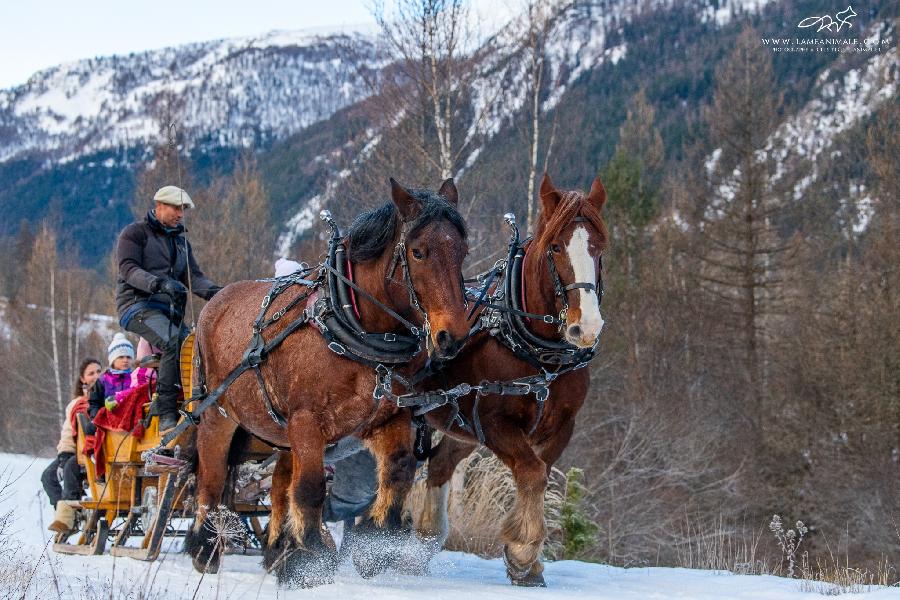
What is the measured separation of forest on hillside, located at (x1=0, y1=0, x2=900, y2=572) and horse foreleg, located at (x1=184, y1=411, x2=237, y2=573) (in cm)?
435

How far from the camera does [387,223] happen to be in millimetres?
4777

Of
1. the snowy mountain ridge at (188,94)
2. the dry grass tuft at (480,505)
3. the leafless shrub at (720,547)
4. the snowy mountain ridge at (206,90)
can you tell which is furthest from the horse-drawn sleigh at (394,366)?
the snowy mountain ridge at (188,94)

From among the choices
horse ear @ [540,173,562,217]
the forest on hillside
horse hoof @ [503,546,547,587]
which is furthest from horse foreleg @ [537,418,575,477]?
the forest on hillside

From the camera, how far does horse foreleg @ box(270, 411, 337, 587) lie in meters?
4.65

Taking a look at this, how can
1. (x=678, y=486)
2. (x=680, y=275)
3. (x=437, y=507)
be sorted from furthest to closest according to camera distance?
1. (x=680, y=275)
2. (x=678, y=486)
3. (x=437, y=507)

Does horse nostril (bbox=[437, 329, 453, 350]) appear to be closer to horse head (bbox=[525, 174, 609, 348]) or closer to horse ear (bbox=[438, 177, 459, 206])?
horse head (bbox=[525, 174, 609, 348])

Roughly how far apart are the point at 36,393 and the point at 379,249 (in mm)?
27829

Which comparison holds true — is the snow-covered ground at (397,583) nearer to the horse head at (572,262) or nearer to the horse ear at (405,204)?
the horse head at (572,262)

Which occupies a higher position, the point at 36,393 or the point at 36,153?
the point at 36,153

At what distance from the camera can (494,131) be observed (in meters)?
14.8

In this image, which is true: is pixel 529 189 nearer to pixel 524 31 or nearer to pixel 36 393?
pixel 524 31

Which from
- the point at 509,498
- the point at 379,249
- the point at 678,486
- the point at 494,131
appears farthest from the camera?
the point at 678,486

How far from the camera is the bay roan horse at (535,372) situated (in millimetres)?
5078

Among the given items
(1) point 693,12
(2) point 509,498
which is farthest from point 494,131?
(1) point 693,12
